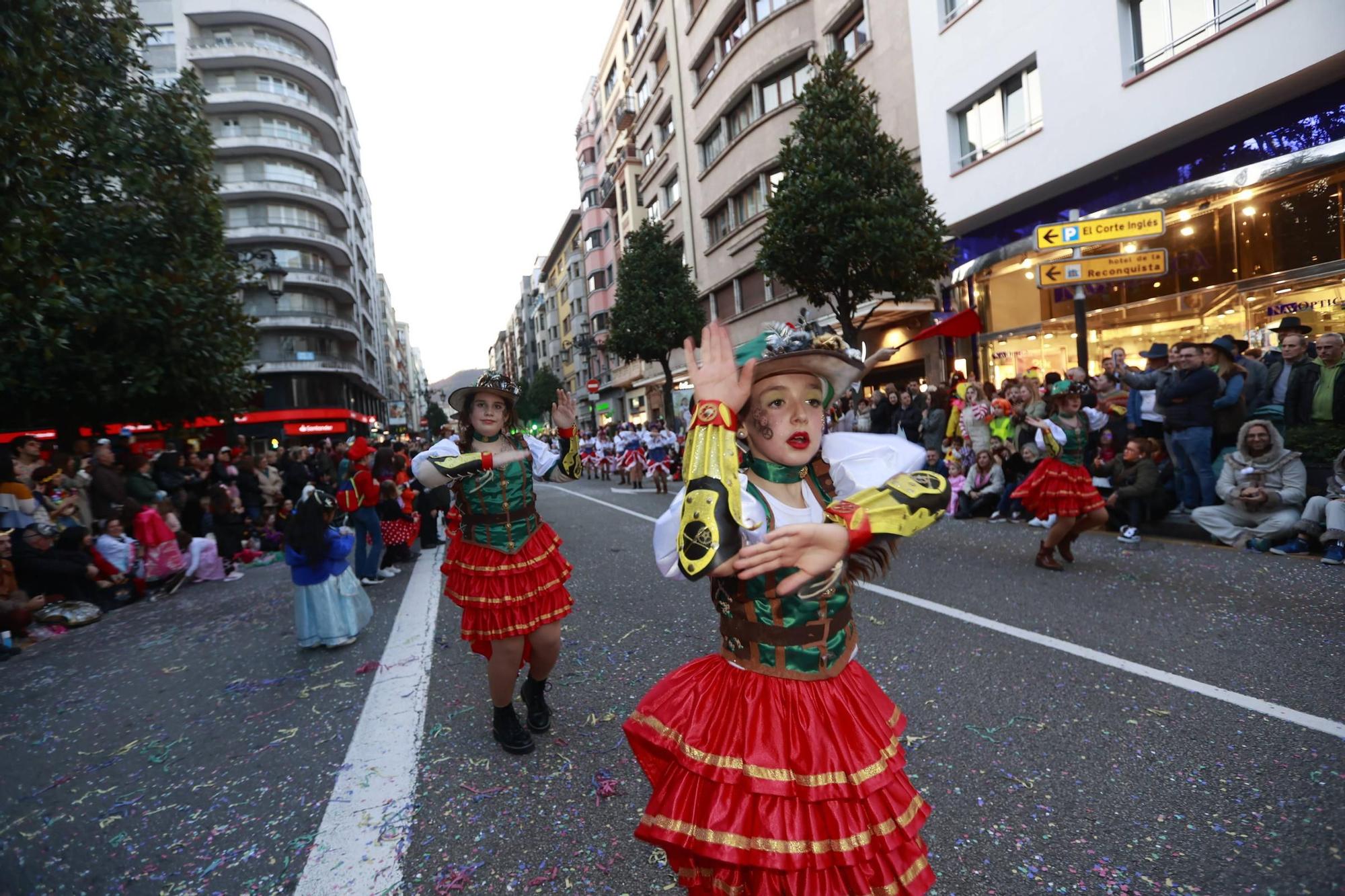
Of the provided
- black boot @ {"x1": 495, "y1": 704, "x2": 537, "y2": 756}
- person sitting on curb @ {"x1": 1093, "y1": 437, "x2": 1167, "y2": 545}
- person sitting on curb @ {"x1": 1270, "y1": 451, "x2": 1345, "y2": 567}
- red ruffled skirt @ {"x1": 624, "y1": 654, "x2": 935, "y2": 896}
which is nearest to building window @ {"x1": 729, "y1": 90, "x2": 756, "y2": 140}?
person sitting on curb @ {"x1": 1093, "y1": 437, "x2": 1167, "y2": 545}

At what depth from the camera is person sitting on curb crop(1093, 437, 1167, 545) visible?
7863mm

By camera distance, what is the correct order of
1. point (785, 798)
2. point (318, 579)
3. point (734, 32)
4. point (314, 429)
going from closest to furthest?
point (785, 798), point (318, 579), point (734, 32), point (314, 429)

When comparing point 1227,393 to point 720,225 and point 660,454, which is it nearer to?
point 660,454

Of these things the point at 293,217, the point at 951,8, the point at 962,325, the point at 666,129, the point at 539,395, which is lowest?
the point at 962,325

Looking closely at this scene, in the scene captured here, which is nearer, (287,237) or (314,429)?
(287,237)

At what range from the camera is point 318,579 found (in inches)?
223

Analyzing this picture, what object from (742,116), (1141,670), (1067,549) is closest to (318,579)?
(1141,670)

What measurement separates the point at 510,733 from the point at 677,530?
221 centimetres

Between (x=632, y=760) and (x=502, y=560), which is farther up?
(x=502, y=560)

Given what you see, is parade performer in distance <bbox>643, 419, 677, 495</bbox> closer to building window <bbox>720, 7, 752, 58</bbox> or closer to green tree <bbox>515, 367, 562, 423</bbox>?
building window <bbox>720, 7, 752, 58</bbox>

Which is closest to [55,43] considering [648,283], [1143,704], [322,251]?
[1143,704]

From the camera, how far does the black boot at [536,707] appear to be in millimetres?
3807

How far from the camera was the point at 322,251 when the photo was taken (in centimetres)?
4347

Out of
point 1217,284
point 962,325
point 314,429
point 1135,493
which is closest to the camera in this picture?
point 1135,493
